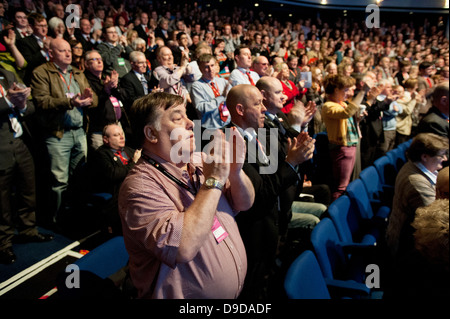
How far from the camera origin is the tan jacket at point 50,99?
2.55m

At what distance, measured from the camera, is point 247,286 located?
5.16 feet

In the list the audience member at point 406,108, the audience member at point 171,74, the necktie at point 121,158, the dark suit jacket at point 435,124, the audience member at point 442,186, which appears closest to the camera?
the audience member at point 442,186

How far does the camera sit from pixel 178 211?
1004 millimetres

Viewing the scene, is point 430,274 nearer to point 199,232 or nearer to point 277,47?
point 199,232

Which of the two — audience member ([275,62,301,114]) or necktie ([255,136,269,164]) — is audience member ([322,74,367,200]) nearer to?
audience member ([275,62,301,114])

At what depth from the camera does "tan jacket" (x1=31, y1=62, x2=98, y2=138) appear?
100 inches

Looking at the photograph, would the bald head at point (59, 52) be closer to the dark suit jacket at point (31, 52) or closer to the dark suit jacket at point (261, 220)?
the dark suit jacket at point (31, 52)

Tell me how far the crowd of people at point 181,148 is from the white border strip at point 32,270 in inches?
8.5

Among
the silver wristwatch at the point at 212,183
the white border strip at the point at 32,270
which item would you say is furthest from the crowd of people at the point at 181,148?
the white border strip at the point at 32,270

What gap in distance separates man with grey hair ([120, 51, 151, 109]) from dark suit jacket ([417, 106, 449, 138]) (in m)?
2.91

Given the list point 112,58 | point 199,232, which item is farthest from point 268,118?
point 112,58
